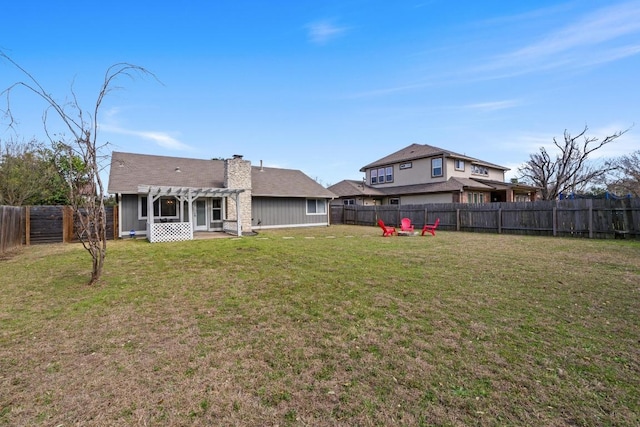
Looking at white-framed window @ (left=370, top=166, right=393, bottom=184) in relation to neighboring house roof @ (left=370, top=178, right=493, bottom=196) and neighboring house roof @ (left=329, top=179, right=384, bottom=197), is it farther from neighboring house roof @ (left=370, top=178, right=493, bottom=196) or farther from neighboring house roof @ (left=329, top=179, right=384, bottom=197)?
neighboring house roof @ (left=370, top=178, right=493, bottom=196)

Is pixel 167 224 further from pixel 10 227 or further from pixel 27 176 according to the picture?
pixel 27 176

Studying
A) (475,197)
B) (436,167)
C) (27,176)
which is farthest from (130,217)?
(475,197)

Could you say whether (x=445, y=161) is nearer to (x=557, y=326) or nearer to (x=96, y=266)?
(x=557, y=326)

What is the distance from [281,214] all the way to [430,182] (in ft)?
45.9

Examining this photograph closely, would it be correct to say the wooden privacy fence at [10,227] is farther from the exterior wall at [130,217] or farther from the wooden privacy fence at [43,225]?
the exterior wall at [130,217]

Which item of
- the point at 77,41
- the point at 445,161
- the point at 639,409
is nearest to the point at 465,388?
the point at 639,409

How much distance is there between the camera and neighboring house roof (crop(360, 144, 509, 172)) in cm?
2545

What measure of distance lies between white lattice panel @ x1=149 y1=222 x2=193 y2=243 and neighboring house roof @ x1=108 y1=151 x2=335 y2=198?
2.89 m

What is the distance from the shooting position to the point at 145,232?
15.2m

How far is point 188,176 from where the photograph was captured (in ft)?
60.0

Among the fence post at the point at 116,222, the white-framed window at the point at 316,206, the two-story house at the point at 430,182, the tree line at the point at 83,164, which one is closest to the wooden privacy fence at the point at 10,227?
the tree line at the point at 83,164


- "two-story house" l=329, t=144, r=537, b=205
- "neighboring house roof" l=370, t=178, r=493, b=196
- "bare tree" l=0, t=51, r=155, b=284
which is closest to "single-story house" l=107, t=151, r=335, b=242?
"bare tree" l=0, t=51, r=155, b=284

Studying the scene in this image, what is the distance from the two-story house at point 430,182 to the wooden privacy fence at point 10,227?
68.2 ft

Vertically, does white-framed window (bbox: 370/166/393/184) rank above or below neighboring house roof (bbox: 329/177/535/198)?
above
